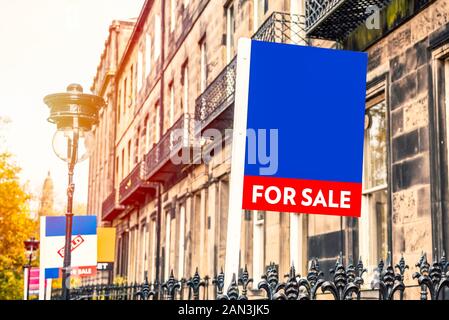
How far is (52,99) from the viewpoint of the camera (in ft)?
→ 34.1

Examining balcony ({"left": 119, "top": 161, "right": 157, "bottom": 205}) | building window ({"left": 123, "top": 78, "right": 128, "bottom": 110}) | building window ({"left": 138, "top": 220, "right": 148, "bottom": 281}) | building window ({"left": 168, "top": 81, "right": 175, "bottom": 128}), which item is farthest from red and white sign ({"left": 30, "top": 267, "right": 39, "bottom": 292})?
building window ({"left": 123, "top": 78, "right": 128, "bottom": 110})

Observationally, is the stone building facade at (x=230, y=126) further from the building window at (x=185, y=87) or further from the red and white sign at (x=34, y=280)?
the red and white sign at (x=34, y=280)

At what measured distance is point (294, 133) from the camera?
3738 mm

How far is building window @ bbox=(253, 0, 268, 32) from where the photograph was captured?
47.5ft

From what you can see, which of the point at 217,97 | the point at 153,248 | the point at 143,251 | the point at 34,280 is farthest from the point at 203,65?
the point at 143,251

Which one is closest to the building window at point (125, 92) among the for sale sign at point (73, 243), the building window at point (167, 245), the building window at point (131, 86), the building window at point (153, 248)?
the building window at point (131, 86)

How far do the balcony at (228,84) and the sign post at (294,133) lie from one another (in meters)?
7.80

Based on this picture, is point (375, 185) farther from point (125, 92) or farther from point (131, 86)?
point (125, 92)

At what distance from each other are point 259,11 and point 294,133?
11.5 metres

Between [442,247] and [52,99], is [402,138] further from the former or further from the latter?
[52,99]

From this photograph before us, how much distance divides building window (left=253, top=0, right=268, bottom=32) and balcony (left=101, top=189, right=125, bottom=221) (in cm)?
1941
